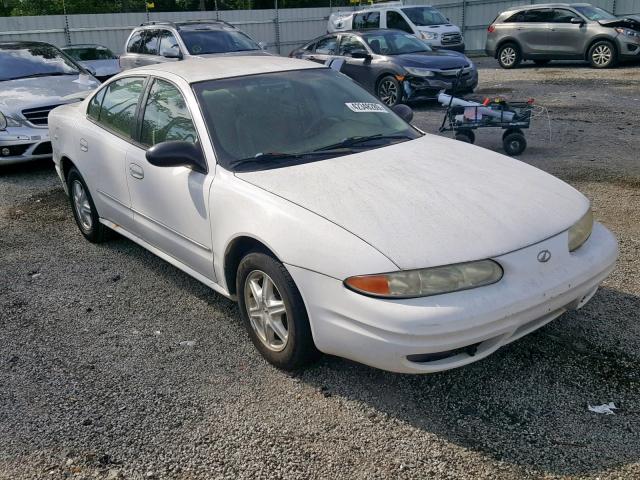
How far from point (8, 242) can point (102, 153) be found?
5.80ft

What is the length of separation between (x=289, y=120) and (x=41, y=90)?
232 inches

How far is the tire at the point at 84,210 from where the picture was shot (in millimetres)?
5453

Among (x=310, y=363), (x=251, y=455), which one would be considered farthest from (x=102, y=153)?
(x=251, y=455)

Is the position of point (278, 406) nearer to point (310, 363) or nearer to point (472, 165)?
point (310, 363)

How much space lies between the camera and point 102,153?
192 inches

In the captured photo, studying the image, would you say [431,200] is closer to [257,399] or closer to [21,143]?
[257,399]

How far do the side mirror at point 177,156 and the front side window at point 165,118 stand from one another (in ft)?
0.57

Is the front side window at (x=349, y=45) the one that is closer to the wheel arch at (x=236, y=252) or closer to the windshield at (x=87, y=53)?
the windshield at (x=87, y=53)

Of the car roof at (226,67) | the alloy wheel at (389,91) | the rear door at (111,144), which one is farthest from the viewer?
the alloy wheel at (389,91)

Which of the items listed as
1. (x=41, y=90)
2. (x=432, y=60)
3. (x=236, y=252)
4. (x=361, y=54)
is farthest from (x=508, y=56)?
(x=236, y=252)

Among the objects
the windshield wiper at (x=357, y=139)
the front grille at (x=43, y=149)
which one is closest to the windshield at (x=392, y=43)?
the front grille at (x=43, y=149)

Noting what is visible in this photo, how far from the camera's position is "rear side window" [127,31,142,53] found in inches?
516

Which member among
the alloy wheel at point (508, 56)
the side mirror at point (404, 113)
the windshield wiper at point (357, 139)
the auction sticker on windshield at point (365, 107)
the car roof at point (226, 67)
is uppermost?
the car roof at point (226, 67)

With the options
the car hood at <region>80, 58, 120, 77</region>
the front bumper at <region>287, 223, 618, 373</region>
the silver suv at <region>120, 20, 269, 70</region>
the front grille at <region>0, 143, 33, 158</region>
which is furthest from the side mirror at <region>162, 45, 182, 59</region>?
the front bumper at <region>287, 223, 618, 373</region>
